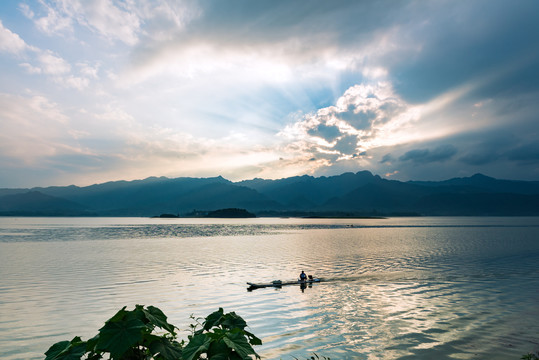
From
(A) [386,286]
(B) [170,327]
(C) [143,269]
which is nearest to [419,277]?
(A) [386,286]

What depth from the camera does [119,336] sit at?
665 centimetres

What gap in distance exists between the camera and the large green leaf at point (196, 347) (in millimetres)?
6219

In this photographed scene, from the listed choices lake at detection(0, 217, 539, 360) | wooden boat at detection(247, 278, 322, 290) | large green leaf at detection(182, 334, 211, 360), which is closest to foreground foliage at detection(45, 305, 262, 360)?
large green leaf at detection(182, 334, 211, 360)

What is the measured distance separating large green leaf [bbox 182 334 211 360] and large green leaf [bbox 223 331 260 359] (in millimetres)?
400

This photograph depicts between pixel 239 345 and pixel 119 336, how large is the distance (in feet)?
7.94

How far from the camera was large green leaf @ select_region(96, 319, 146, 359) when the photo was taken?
632cm

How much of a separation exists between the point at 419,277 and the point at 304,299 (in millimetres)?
21416

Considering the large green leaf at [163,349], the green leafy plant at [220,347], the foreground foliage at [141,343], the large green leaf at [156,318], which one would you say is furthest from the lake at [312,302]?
the green leafy plant at [220,347]

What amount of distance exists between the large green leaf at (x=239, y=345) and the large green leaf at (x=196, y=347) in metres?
0.40

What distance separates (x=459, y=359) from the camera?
800 inches

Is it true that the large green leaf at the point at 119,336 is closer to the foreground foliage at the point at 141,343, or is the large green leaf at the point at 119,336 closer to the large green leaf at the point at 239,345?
the foreground foliage at the point at 141,343

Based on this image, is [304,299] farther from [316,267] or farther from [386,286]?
[316,267]

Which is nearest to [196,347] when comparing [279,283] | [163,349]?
[163,349]

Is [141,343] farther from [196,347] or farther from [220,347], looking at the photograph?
[220,347]
